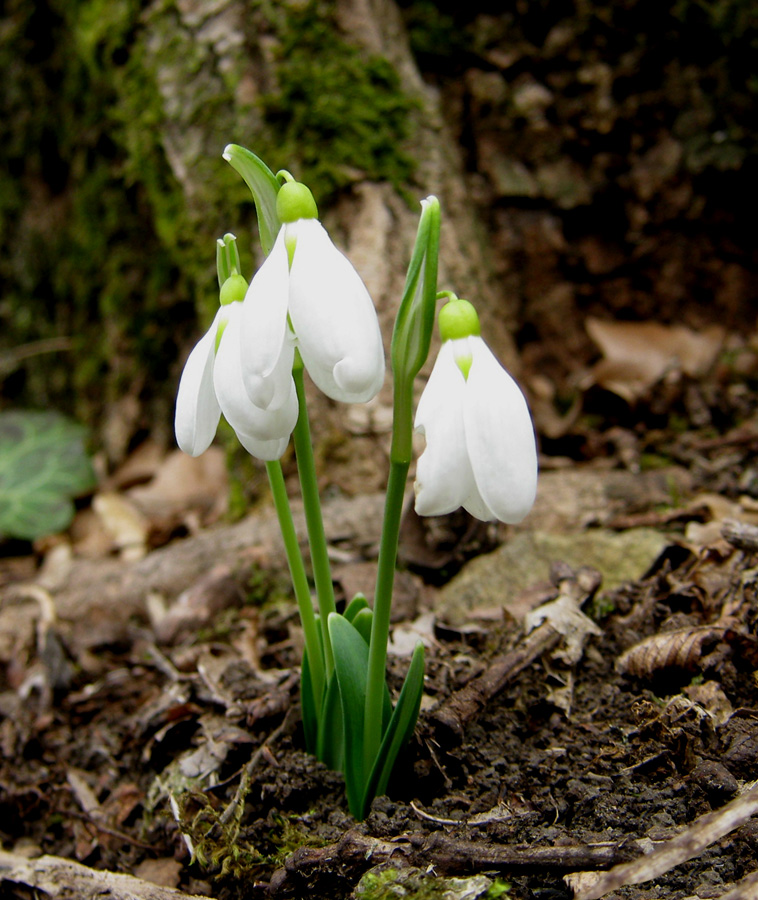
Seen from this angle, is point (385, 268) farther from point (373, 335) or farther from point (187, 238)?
point (373, 335)

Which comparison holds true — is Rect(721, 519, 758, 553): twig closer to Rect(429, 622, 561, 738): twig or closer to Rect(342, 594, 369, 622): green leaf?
Rect(429, 622, 561, 738): twig

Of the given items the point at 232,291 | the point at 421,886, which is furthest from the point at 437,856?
the point at 232,291

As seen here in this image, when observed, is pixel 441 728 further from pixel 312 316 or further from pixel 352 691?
pixel 312 316

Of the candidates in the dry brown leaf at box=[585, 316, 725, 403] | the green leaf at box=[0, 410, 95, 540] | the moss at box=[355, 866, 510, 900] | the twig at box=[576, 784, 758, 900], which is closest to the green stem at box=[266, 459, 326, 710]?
the moss at box=[355, 866, 510, 900]

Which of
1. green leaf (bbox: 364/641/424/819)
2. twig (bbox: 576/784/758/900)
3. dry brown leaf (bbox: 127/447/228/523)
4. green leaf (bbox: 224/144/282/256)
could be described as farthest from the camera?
dry brown leaf (bbox: 127/447/228/523)

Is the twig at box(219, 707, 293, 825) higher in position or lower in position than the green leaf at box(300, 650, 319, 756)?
lower

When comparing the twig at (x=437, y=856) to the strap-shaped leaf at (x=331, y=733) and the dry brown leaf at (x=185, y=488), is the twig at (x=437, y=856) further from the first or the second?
the dry brown leaf at (x=185, y=488)

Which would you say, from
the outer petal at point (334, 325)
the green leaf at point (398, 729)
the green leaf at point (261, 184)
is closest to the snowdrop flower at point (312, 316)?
the outer petal at point (334, 325)
